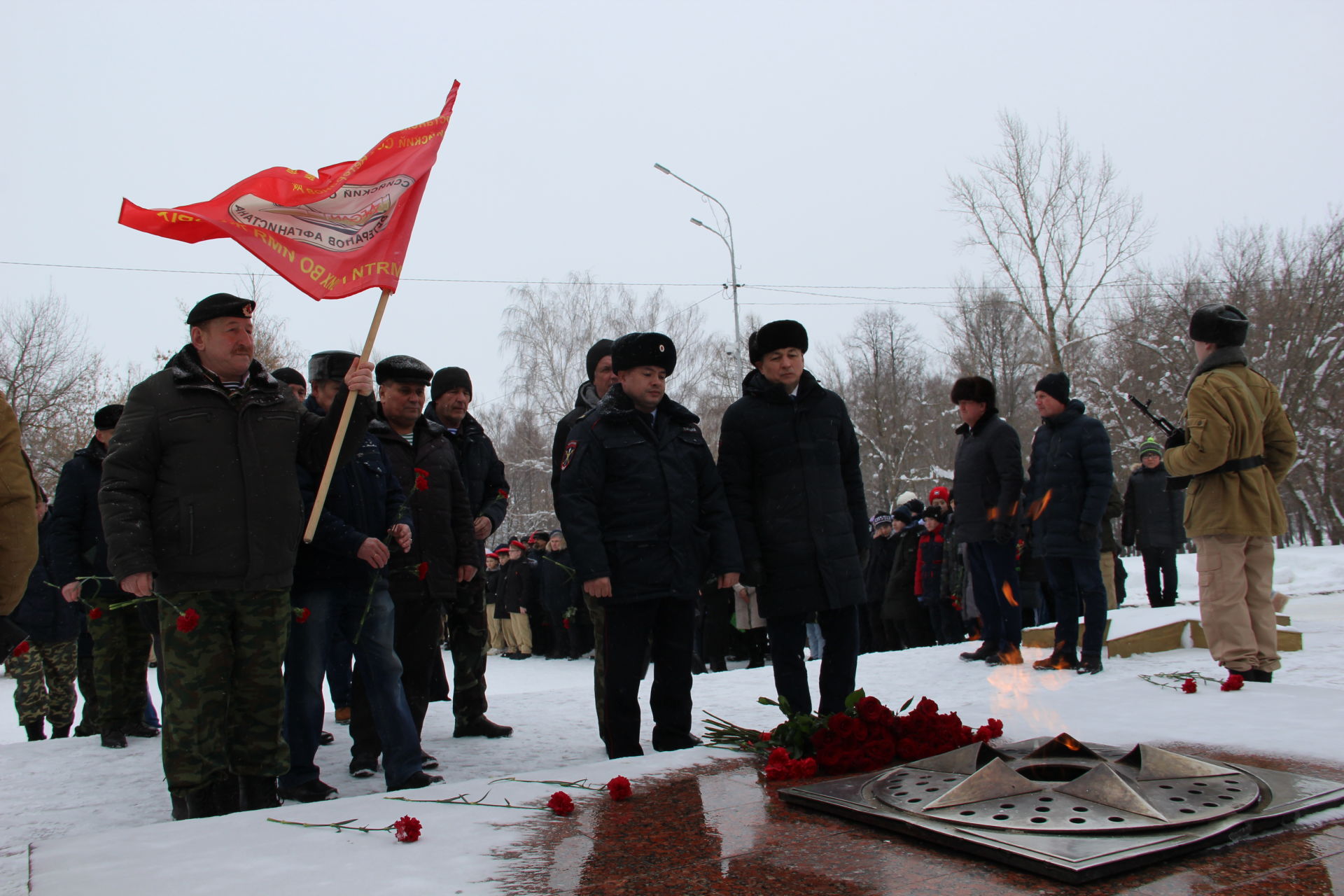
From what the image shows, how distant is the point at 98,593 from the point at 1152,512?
1071cm

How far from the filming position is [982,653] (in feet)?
23.8

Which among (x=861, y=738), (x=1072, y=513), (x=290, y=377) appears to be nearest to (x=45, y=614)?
(x=290, y=377)

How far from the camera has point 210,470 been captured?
3766 mm

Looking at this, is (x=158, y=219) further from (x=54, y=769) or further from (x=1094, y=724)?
(x=1094, y=724)

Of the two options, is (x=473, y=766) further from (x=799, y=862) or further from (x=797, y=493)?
(x=799, y=862)

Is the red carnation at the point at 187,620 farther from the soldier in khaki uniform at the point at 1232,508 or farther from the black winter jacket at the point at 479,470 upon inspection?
the soldier in khaki uniform at the point at 1232,508

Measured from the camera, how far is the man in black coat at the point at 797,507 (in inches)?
181

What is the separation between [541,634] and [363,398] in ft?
38.9

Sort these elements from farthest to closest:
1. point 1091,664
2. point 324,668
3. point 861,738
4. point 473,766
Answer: point 1091,664 → point 473,766 → point 324,668 → point 861,738

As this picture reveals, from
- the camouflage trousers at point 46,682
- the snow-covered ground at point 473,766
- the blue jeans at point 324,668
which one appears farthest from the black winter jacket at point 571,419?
the camouflage trousers at point 46,682

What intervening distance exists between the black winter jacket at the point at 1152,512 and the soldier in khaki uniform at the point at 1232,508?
21.0 ft

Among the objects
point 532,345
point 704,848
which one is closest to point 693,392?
point 532,345

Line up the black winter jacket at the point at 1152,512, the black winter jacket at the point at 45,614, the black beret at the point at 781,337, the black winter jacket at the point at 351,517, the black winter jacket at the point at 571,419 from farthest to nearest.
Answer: the black winter jacket at the point at 1152,512, the black winter jacket at the point at 45,614, the black winter jacket at the point at 571,419, the black beret at the point at 781,337, the black winter jacket at the point at 351,517

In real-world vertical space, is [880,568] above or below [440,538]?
below
